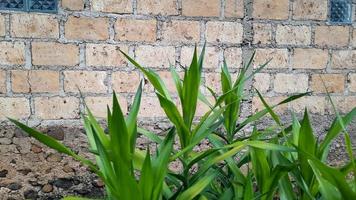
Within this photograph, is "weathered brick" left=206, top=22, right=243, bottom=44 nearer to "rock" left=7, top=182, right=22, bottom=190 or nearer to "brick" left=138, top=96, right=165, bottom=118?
"brick" left=138, top=96, right=165, bottom=118

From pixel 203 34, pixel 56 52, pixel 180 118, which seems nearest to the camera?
pixel 180 118

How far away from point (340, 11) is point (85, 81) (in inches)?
57.5

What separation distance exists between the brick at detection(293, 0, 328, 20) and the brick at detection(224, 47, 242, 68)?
379 millimetres

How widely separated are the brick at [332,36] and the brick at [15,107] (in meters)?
1.58

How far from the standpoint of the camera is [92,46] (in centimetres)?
216

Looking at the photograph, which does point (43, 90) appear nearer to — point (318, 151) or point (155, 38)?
point (155, 38)

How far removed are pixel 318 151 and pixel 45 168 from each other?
1459 mm

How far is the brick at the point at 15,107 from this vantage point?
82.2 inches

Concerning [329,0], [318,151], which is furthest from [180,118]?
[329,0]

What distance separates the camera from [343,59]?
246cm

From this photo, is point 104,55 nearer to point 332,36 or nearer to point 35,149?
point 35,149

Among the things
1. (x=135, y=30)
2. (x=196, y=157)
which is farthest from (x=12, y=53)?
(x=196, y=157)

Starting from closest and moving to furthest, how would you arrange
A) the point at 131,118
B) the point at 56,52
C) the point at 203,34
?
the point at 131,118
the point at 56,52
the point at 203,34

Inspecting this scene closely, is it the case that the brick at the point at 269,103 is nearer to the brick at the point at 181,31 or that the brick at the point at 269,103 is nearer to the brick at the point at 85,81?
the brick at the point at 181,31
